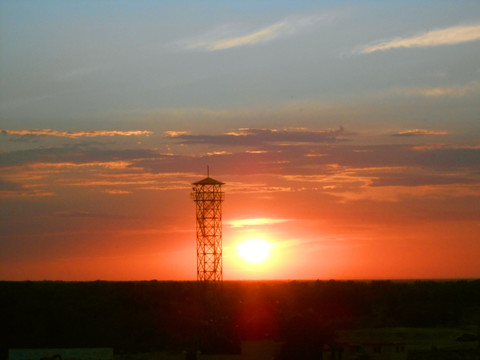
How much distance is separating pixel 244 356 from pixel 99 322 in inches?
852

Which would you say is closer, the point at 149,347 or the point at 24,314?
the point at 149,347

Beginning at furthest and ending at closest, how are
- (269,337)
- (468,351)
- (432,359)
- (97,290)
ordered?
(97,290) → (269,337) → (468,351) → (432,359)

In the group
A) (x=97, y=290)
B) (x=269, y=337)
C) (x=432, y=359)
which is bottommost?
(x=432, y=359)

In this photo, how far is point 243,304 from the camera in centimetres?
6538

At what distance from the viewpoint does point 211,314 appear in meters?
49.5

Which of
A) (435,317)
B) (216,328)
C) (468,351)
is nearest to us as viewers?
(468,351)

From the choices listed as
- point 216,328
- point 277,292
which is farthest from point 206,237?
point 277,292

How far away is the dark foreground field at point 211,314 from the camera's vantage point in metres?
46.7

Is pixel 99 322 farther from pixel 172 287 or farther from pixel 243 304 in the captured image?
pixel 172 287

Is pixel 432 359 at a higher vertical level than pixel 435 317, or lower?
lower

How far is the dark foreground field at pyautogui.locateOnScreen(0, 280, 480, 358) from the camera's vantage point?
46.7 meters

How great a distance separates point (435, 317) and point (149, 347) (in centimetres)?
2625

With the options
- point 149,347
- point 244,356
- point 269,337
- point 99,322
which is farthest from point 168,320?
point 244,356

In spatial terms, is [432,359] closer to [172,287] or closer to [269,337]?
[269,337]
